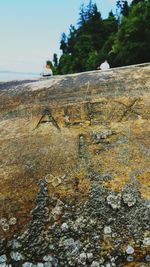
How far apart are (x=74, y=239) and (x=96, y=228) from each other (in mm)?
159

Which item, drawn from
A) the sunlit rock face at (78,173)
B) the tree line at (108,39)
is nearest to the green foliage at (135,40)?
the tree line at (108,39)

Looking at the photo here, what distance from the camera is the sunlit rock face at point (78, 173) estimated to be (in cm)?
266

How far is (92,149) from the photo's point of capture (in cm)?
319

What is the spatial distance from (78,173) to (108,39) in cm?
4419

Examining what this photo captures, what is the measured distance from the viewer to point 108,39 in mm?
45750

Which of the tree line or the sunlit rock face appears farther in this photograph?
the tree line

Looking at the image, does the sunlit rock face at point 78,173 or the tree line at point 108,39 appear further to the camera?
the tree line at point 108,39

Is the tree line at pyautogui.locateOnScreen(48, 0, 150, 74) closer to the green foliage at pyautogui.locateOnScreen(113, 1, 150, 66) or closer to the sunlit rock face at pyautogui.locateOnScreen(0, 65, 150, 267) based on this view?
the green foliage at pyautogui.locateOnScreen(113, 1, 150, 66)

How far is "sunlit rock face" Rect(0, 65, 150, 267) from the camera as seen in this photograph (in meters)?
2.66

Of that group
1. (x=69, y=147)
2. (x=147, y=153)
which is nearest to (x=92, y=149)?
(x=69, y=147)

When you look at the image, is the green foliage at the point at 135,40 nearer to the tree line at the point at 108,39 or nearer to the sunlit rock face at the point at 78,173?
the tree line at the point at 108,39

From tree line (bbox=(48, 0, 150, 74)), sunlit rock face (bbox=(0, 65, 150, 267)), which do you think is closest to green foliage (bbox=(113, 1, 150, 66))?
tree line (bbox=(48, 0, 150, 74))

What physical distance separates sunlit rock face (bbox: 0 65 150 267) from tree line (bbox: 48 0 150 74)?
85.5 ft

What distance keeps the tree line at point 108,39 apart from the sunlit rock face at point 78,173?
85.5 ft
